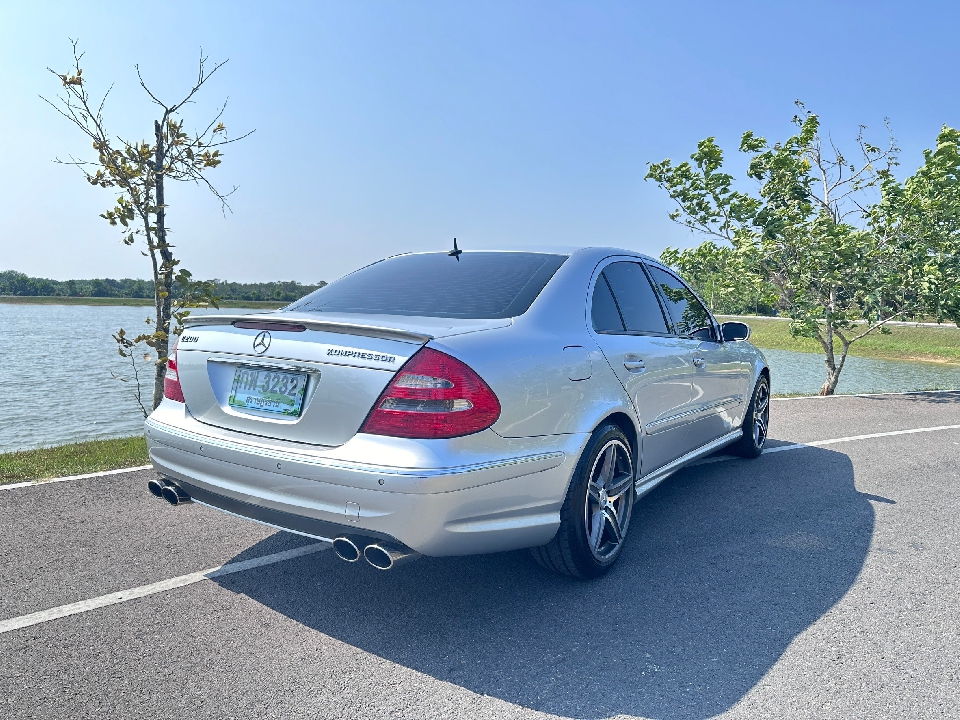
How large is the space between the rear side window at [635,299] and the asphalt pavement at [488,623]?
49.1 inches

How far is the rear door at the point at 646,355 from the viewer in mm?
3912

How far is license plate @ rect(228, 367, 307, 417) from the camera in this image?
118 inches

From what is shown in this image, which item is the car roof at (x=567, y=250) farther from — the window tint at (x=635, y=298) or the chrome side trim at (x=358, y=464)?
the chrome side trim at (x=358, y=464)

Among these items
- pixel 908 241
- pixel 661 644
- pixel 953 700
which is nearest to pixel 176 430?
pixel 661 644

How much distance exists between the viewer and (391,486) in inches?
108

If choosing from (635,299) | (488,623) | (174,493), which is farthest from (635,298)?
(174,493)

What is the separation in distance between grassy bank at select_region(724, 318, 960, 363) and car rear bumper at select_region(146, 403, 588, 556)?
126ft

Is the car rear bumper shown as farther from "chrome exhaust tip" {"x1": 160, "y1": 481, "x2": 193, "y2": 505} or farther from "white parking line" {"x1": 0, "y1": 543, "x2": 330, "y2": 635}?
"white parking line" {"x1": 0, "y1": 543, "x2": 330, "y2": 635}

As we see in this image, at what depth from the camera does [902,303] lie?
14.2 metres

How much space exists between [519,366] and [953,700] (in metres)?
1.97

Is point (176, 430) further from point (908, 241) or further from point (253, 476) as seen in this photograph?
point (908, 241)

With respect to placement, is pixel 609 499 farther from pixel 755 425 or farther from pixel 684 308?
pixel 755 425

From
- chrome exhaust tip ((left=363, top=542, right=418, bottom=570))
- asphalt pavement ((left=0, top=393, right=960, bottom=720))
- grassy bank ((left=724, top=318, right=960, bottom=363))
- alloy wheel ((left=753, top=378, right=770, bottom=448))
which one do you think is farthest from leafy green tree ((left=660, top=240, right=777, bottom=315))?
grassy bank ((left=724, top=318, right=960, bottom=363))

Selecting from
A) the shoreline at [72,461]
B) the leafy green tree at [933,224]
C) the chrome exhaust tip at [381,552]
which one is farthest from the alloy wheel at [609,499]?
the leafy green tree at [933,224]
